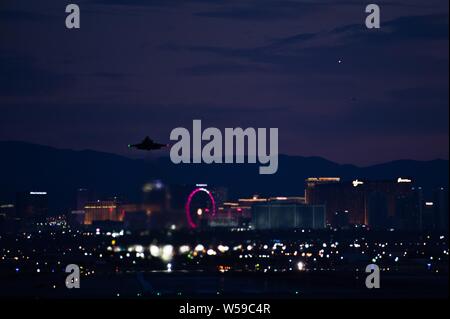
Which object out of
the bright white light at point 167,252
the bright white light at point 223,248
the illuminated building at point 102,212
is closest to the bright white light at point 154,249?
the bright white light at point 167,252

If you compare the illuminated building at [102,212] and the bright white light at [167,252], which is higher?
the illuminated building at [102,212]

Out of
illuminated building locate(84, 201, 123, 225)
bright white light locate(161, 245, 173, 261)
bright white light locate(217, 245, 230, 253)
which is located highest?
illuminated building locate(84, 201, 123, 225)

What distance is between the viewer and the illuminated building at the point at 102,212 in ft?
339

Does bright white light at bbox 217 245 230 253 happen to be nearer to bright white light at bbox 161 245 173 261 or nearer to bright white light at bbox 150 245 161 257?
bright white light at bbox 161 245 173 261

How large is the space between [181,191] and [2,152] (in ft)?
237

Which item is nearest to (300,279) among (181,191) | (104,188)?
(181,191)

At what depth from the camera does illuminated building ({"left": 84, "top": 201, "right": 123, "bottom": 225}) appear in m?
103

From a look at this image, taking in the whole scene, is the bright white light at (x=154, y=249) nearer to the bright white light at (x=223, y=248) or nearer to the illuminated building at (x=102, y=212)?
the illuminated building at (x=102, y=212)

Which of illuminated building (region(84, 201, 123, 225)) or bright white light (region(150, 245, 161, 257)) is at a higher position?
illuminated building (region(84, 201, 123, 225))

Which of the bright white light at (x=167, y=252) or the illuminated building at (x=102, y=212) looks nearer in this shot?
the bright white light at (x=167, y=252)

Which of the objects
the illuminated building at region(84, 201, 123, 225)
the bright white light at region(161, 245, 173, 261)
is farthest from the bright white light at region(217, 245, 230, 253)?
the bright white light at region(161, 245, 173, 261)

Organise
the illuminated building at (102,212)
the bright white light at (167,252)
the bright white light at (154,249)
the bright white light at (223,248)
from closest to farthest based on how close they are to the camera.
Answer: the bright white light at (154,249), the bright white light at (167,252), the illuminated building at (102,212), the bright white light at (223,248)

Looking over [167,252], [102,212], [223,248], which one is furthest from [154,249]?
[223,248]

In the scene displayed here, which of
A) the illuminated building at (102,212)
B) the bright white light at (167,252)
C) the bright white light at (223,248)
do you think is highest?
the illuminated building at (102,212)
